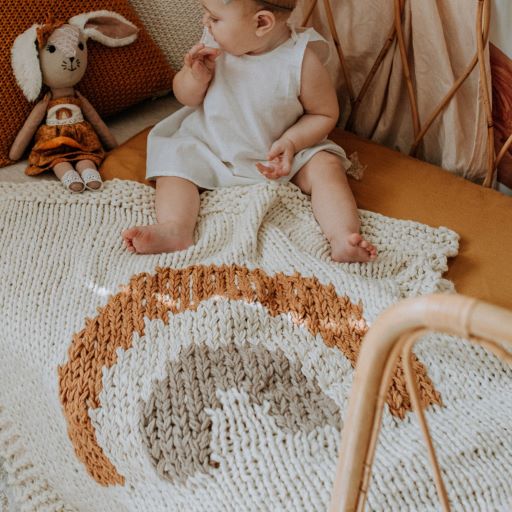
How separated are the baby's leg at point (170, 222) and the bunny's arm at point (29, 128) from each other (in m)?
0.26

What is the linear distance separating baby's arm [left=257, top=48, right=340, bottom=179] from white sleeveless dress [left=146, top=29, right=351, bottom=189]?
1 centimetres

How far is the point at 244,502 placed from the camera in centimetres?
76

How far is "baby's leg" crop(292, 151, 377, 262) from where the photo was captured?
1068 millimetres

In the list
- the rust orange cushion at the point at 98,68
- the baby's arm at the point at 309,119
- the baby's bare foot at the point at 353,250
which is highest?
the rust orange cushion at the point at 98,68

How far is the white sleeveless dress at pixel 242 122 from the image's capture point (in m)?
1.20

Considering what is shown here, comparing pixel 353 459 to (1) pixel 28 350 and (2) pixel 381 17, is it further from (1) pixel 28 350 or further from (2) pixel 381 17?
(2) pixel 381 17

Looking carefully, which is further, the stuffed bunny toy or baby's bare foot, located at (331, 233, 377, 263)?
the stuffed bunny toy

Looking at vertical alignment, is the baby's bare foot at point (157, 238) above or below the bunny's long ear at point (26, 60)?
below

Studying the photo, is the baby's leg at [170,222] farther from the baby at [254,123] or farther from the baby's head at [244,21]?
the baby's head at [244,21]

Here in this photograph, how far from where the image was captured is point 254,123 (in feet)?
3.99

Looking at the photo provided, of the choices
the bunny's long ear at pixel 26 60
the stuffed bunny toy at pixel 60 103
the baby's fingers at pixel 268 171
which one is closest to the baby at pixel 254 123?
the baby's fingers at pixel 268 171

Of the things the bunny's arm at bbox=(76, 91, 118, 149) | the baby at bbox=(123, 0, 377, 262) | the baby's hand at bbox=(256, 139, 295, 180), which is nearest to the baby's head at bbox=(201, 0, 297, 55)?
the baby at bbox=(123, 0, 377, 262)

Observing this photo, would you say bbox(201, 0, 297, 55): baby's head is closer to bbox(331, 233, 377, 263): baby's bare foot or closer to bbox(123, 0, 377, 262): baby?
bbox(123, 0, 377, 262): baby

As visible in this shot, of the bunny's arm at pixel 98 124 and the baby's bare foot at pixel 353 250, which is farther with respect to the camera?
the bunny's arm at pixel 98 124
